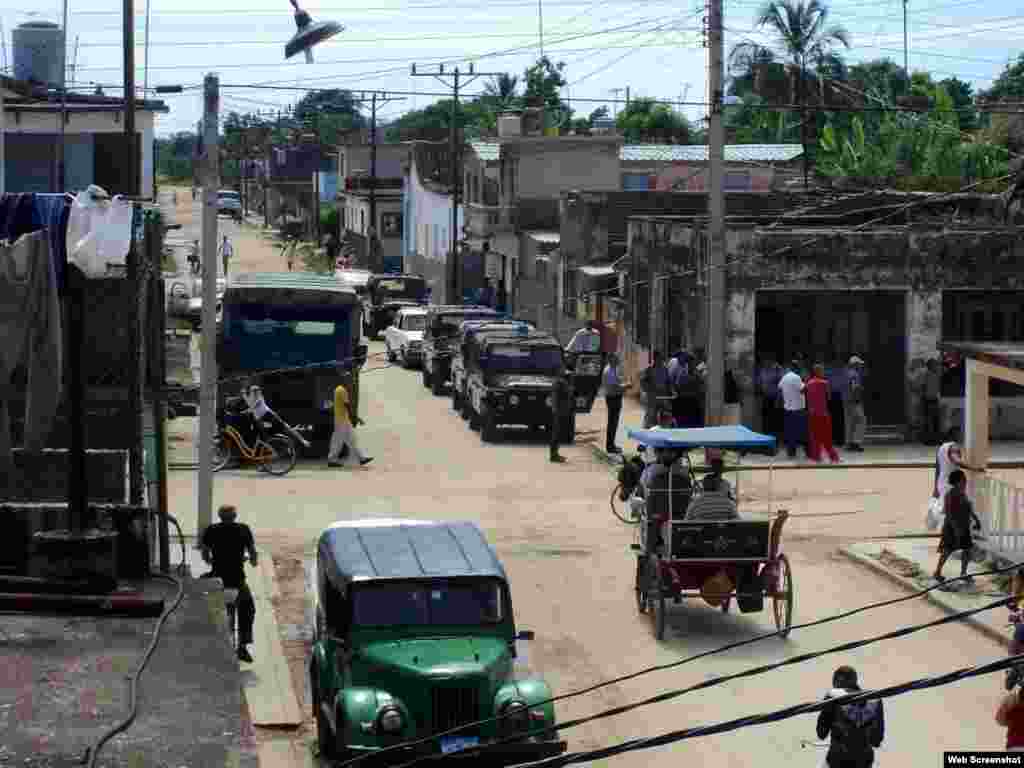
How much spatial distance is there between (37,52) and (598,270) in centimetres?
1389

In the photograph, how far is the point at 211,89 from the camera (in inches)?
938

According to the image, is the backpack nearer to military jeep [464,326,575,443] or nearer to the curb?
the curb

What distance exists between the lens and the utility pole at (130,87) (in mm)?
23906

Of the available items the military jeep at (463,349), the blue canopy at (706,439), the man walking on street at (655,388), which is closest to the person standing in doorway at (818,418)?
the man walking on street at (655,388)

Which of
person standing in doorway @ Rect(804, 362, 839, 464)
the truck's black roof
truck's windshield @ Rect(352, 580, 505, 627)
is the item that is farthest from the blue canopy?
person standing in doorway @ Rect(804, 362, 839, 464)

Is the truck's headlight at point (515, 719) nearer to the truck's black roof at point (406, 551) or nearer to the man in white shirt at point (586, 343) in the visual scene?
the truck's black roof at point (406, 551)

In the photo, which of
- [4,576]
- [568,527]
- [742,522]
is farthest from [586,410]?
[4,576]

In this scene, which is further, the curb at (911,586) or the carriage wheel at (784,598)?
the curb at (911,586)

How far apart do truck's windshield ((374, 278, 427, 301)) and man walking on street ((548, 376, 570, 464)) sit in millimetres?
24740

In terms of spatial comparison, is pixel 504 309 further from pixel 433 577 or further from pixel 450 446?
pixel 433 577

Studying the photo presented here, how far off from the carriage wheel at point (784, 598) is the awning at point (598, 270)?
84.1 ft

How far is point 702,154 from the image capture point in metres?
61.8

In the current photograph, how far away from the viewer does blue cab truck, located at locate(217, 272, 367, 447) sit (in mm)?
32719

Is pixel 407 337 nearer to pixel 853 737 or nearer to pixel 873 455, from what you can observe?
pixel 873 455
